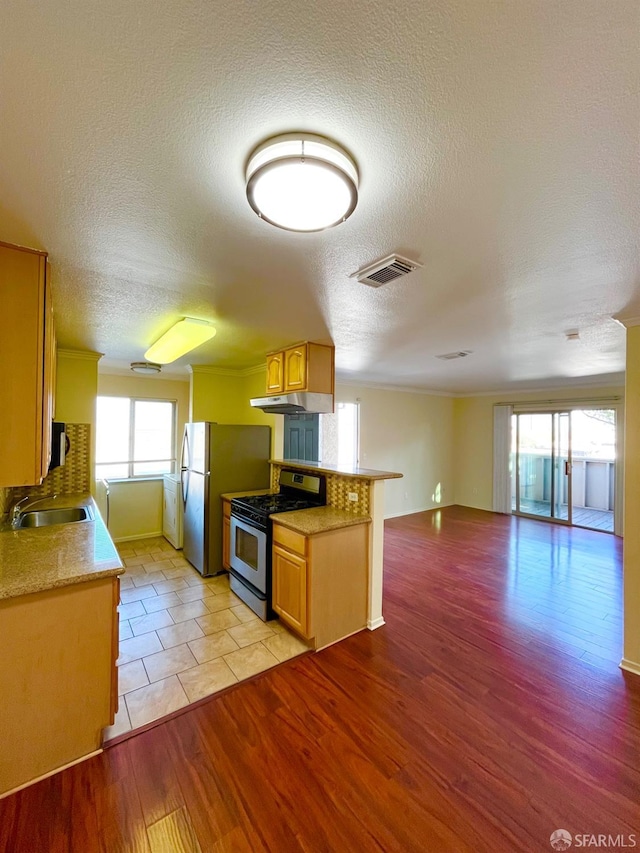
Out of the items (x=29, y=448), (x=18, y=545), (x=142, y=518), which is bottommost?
(x=142, y=518)

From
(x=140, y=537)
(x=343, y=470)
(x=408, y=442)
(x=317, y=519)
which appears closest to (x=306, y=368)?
(x=343, y=470)

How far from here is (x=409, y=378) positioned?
5582 mm

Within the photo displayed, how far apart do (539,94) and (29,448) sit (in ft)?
7.26

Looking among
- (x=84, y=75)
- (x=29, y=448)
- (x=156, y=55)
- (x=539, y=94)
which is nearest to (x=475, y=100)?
(x=539, y=94)

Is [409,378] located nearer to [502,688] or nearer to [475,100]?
[502,688]

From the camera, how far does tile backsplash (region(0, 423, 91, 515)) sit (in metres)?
3.68

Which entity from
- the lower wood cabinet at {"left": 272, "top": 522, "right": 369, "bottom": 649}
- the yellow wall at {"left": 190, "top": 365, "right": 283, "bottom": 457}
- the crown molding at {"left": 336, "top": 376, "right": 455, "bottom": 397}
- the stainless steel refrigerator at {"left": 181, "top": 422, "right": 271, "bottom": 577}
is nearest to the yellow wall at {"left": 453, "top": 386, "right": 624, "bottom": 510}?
the crown molding at {"left": 336, "top": 376, "right": 455, "bottom": 397}

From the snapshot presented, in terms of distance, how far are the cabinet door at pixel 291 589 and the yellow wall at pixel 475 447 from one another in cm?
561

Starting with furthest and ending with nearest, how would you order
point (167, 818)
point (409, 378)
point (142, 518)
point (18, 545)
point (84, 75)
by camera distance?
point (409, 378) < point (142, 518) < point (18, 545) < point (167, 818) < point (84, 75)

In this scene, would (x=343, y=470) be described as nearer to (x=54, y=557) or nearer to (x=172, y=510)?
(x=54, y=557)

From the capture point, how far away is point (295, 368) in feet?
10.9

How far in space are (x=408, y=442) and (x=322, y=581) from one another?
4647 mm

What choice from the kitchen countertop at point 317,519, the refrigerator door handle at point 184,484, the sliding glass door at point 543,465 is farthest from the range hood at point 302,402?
the sliding glass door at point 543,465

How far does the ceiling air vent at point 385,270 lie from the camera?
1.68 m
